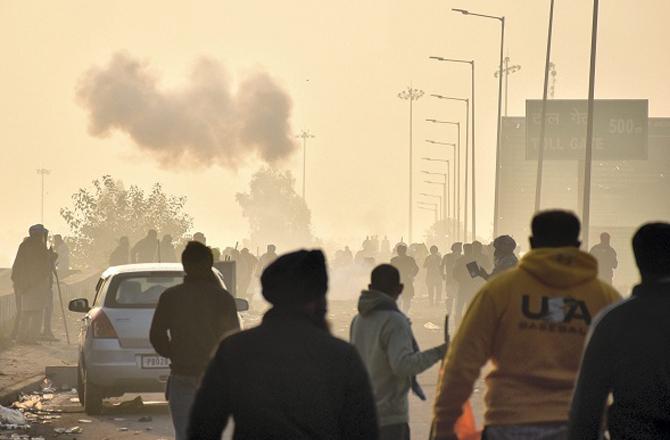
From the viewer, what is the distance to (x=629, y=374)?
→ 6.16 meters

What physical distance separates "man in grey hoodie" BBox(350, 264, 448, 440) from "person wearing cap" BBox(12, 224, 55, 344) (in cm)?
1945

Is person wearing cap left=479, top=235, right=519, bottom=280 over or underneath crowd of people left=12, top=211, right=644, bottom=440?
underneath

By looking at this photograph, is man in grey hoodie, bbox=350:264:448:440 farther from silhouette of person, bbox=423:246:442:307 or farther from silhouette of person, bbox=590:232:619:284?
silhouette of person, bbox=423:246:442:307

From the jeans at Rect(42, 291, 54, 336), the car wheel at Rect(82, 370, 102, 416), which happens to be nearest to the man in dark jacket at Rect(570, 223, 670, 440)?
the car wheel at Rect(82, 370, 102, 416)

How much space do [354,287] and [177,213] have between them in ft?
41.7

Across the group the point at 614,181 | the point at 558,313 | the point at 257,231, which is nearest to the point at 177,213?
the point at 614,181

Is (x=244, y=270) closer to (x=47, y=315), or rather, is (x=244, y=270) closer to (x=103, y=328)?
(x=47, y=315)

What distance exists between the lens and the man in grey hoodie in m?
9.02

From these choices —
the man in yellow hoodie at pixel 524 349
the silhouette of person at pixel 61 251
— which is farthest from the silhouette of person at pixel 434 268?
the man in yellow hoodie at pixel 524 349

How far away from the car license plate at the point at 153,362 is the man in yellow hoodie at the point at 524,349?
10044mm

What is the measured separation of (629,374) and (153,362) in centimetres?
1137

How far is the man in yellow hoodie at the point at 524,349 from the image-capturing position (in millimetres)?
7176

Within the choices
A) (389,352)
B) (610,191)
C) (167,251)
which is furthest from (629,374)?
(610,191)

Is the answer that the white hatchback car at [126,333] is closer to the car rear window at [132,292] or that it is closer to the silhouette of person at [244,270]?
the car rear window at [132,292]
